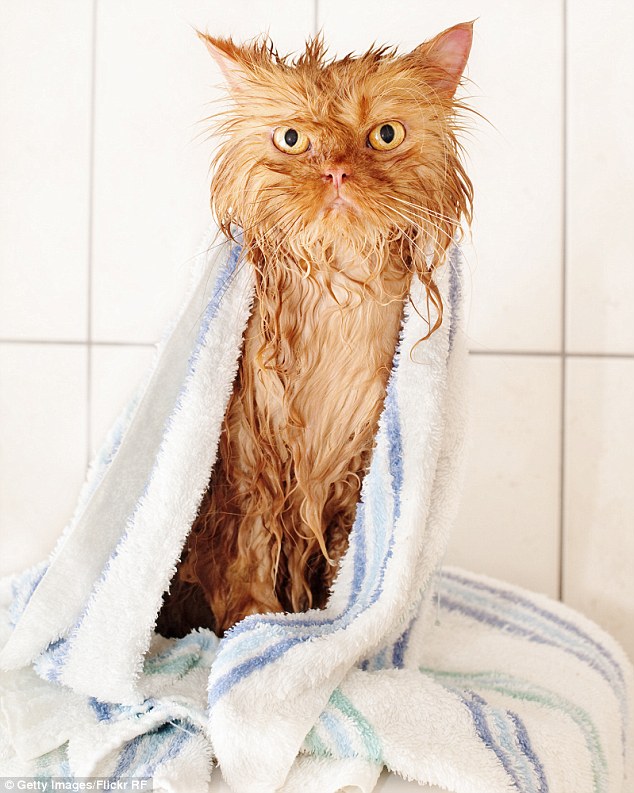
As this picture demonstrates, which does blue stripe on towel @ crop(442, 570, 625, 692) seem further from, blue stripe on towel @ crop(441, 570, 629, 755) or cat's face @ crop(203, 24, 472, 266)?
cat's face @ crop(203, 24, 472, 266)

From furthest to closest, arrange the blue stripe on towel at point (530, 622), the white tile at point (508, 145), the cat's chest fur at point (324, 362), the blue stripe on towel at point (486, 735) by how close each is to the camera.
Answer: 1. the white tile at point (508, 145)
2. the blue stripe on towel at point (530, 622)
3. the cat's chest fur at point (324, 362)
4. the blue stripe on towel at point (486, 735)

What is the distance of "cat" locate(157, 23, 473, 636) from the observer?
54 centimetres

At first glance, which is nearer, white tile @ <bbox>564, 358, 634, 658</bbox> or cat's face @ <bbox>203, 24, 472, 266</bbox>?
cat's face @ <bbox>203, 24, 472, 266</bbox>

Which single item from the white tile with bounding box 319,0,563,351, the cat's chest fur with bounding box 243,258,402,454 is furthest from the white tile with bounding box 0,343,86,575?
the white tile with bounding box 319,0,563,351

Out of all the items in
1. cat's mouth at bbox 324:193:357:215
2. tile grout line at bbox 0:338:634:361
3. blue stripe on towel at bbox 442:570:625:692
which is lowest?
blue stripe on towel at bbox 442:570:625:692

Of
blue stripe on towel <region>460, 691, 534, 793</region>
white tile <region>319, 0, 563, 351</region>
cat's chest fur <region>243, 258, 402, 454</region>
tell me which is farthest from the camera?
white tile <region>319, 0, 563, 351</region>

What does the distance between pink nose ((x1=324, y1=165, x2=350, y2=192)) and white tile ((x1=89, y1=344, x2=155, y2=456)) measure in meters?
0.44

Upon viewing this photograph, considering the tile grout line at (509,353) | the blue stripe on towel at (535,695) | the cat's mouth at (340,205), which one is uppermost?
the cat's mouth at (340,205)

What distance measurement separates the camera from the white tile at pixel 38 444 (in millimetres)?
910

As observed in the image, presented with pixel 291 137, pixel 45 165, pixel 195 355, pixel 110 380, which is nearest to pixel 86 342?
pixel 110 380

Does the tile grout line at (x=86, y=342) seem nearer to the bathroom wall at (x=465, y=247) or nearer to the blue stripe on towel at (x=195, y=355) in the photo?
the bathroom wall at (x=465, y=247)

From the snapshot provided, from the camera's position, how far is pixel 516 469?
2.97 ft

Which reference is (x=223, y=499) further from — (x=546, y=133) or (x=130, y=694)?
(x=546, y=133)

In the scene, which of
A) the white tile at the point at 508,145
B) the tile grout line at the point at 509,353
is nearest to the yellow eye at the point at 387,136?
the white tile at the point at 508,145
